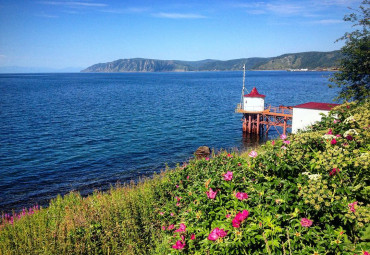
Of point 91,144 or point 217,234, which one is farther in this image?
point 91,144

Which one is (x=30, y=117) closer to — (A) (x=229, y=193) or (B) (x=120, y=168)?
(B) (x=120, y=168)

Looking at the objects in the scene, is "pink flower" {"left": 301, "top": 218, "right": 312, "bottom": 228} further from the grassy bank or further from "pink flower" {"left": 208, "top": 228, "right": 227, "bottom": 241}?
"pink flower" {"left": 208, "top": 228, "right": 227, "bottom": 241}

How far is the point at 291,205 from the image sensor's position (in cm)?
418

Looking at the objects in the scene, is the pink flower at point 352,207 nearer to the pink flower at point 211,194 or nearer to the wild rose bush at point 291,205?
the wild rose bush at point 291,205

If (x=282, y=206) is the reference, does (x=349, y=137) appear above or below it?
above

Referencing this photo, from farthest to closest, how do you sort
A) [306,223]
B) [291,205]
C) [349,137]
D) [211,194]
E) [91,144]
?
[91,144], [349,137], [211,194], [291,205], [306,223]

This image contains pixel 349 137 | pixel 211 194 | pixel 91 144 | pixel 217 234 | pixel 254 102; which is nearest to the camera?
pixel 217 234

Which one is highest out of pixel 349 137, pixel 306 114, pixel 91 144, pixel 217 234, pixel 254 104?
pixel 349 137

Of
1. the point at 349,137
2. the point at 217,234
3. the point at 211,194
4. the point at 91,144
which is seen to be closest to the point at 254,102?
the point at 91,144

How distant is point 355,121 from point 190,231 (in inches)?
170

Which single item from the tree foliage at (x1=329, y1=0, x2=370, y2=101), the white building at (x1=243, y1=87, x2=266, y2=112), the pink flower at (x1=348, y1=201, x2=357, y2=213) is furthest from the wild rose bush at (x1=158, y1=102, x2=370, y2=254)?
the white building at (x1=243, y1=87, x2=266, y2=112)

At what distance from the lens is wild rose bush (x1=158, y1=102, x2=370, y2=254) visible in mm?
3637

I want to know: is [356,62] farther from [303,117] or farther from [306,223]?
[306,223]

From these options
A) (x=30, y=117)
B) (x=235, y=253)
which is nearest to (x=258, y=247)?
(x=235, y=253)
